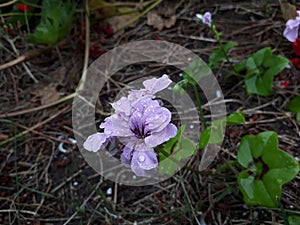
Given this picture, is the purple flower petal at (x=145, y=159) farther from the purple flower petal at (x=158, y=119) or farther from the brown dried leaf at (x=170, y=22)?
the brown dried leaf at (x=170, y=22)

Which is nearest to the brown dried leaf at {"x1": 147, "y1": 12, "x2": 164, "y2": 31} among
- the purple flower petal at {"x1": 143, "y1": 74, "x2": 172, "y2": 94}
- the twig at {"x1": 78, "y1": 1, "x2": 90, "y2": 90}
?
the twig at {"x1": 78, "y1": 1, "x2": 90, "y2": 90}

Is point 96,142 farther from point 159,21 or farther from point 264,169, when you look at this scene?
point 159,21

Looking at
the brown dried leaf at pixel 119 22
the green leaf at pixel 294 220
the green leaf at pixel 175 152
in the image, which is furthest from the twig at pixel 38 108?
the green leaf at pixel 294 220

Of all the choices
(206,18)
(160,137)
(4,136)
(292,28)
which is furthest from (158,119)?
(4,136)

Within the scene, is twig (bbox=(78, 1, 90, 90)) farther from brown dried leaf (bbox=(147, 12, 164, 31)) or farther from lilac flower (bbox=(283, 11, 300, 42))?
lilac flower (bbox=(283, 11, 300, 42))

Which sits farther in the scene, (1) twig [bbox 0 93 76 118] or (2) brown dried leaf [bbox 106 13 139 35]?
(2) brown dried leaf [bbox 106 13 139 35]

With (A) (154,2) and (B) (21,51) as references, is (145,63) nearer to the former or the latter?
(A) (154,2)
